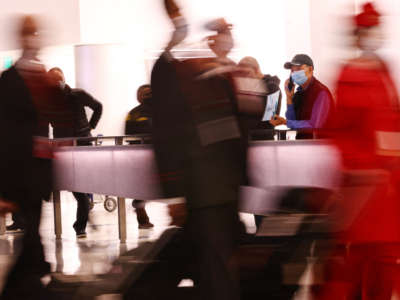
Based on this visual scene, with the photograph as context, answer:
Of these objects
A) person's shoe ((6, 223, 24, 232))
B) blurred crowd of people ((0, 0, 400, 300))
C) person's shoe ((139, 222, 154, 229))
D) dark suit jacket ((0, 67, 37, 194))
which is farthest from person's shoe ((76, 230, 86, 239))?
blurred crowd of people ((0, 0, 400, 300))

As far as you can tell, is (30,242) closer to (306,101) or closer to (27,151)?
(27,151)

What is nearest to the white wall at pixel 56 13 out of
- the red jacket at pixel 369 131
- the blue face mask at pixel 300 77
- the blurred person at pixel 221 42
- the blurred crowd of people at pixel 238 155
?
the blue face mask at pixel 300 77

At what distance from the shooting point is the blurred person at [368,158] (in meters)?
2.76

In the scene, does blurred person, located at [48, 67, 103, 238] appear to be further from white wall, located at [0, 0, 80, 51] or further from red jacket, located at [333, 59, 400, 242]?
red jacket, located at [333, 59, 400, 242]

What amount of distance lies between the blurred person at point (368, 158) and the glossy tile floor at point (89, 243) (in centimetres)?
153

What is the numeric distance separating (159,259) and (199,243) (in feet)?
1.20

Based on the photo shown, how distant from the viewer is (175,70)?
2.74 m

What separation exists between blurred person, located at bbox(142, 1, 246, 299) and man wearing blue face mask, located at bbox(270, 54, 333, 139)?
2734 mm

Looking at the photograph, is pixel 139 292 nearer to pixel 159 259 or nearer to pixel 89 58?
pixel 159 259

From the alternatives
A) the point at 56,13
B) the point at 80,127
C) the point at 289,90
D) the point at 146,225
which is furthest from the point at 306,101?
the point at 56,13

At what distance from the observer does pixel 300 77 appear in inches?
226

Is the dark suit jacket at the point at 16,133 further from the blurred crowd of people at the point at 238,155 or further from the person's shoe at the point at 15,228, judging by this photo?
the person's shoe at the point at 15,228

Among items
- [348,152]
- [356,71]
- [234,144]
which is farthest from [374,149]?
[234,144]

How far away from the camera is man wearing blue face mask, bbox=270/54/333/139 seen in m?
5.55
